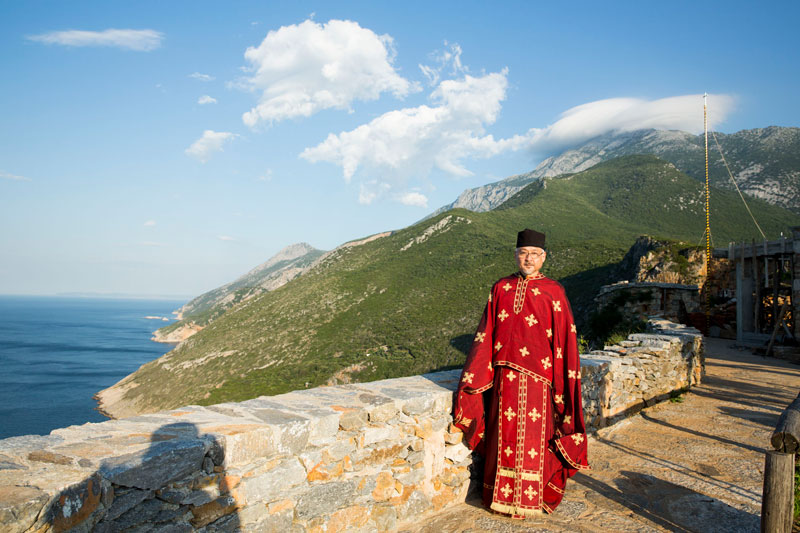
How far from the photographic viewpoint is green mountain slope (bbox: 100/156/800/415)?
33000 millimetres

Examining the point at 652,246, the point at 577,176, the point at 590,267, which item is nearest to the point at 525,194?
the point at 577,176

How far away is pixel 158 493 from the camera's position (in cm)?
222

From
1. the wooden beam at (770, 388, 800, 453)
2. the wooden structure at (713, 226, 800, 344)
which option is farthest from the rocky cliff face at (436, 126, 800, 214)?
the wooden beam at (770, 388, 800, 453)

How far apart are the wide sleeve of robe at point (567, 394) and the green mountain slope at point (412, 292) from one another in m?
25.1

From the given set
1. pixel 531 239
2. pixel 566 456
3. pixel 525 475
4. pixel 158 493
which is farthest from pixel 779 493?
pixel 158 493

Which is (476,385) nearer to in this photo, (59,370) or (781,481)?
(781,481)

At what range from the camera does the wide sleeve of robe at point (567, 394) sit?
367 cm

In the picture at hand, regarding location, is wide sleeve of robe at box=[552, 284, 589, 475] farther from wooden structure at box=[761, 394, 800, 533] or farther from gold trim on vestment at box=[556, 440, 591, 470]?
wooden structure at box=[761, 394, 800, 533]

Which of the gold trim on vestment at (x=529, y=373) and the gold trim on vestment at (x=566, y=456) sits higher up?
the gold trim on vestment at (x=529, y=373)

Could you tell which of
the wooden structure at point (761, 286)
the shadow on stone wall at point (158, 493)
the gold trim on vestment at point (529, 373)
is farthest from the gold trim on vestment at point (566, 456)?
the wooden structure at point (761, 286)

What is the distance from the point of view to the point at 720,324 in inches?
625

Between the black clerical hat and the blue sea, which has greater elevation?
the black clerical hat

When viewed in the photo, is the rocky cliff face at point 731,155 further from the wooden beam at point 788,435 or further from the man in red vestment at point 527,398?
the man in red vestment at point 527,398

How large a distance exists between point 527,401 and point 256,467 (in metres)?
2.09
